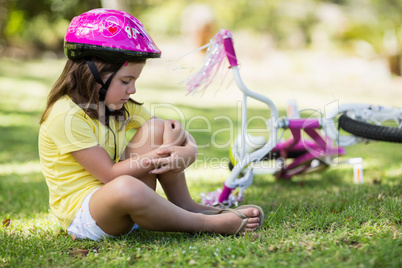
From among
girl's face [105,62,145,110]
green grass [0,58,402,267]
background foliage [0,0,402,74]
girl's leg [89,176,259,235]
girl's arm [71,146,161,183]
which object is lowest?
green grass [0,58,402,267]

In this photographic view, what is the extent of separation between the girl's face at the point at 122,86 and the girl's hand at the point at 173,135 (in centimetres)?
27

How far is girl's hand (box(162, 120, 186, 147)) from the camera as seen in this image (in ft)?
7.38

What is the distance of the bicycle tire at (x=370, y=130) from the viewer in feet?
8.50

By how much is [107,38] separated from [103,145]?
0.57 meters

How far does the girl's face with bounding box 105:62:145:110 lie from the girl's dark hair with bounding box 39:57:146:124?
0.05m

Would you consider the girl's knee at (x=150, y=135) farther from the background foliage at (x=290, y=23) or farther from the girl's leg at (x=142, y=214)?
the background foliage at (x=290, y=23)

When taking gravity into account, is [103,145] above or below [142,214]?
above

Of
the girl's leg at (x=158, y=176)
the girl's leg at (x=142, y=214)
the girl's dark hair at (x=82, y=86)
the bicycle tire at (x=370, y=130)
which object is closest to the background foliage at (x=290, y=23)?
the bicycle tire at (x=370, y=130)

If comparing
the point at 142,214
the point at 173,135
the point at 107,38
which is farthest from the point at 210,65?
the point at 142,214

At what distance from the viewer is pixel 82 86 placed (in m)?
2.19

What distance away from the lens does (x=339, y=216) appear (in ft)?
7.48

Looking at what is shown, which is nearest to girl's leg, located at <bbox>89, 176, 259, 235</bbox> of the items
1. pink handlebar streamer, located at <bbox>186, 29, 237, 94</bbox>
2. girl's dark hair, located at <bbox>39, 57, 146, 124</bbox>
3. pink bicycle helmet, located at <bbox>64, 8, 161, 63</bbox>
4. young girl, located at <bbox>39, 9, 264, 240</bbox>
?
young girl, located at <bbox>39, 9, 264, 240</bbox>

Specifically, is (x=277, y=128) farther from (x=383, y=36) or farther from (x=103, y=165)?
(x=383, y=36)

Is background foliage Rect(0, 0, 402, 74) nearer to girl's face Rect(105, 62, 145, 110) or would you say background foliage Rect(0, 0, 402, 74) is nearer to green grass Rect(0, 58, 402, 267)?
green grass Rect(0, 58, 402, 267)
